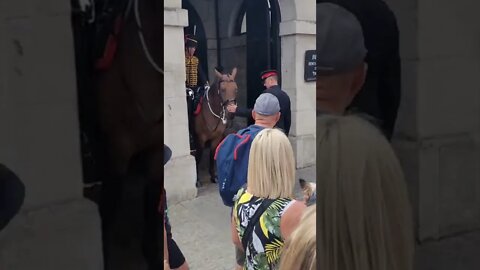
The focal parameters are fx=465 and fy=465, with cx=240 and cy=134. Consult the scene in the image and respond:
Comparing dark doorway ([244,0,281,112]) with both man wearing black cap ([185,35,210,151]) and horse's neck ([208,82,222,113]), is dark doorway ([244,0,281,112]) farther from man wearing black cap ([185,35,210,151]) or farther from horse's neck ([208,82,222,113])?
man wearing black cap ([185,35,210,151])

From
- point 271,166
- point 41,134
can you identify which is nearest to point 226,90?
point 271,166

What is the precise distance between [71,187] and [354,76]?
50 centimetres

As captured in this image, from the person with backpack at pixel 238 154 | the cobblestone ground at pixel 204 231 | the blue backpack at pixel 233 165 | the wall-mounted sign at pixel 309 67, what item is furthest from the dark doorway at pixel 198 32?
the blue backpack at pixel 233 165

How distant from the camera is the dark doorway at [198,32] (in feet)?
23.2

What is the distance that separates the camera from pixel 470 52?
0.68 m

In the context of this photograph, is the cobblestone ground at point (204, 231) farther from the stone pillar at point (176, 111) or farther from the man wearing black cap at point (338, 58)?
the man wearing black cap at point (338, 58)

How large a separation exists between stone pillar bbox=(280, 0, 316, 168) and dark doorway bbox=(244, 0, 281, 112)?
0.20 meters

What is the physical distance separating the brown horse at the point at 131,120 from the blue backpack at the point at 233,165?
1719mm

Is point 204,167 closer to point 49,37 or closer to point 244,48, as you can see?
point 244,48

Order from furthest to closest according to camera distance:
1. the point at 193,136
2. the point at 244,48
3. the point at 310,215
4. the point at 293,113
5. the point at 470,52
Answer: the point at 244,48 → the point at 293,113 → the point at 193,136 → the point at 310,215 → the point at 470,52

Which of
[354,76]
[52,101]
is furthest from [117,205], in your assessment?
[354,76]

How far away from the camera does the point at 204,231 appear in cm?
384

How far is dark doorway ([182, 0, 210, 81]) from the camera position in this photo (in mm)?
7078

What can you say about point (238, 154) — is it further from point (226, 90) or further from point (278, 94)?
point (226, 90)
